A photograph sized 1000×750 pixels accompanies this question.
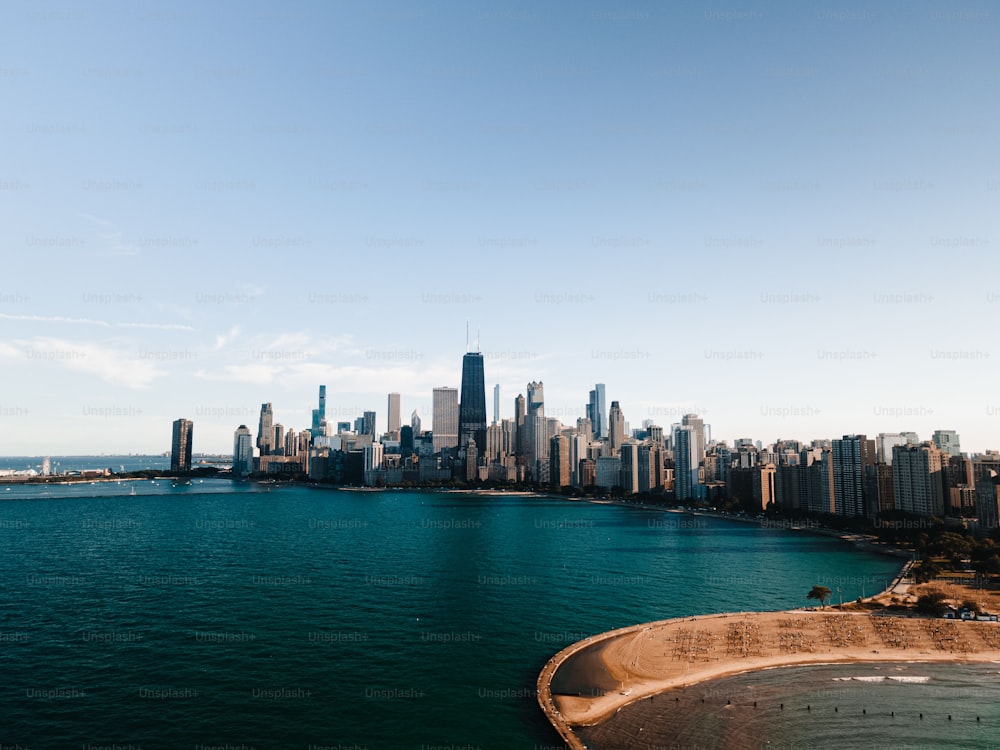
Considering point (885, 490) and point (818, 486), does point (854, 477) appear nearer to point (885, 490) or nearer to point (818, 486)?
point (885, 490)

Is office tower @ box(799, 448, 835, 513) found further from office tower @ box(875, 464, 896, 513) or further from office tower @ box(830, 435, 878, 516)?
office tower @ box(875, 464, 896, 513)

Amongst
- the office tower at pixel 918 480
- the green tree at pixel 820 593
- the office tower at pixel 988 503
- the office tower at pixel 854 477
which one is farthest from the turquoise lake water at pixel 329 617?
the office tower at pixel 854 477

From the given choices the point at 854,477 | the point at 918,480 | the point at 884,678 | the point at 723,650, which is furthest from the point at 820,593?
the point at 854,477

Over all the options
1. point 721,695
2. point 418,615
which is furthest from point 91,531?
point 721,695

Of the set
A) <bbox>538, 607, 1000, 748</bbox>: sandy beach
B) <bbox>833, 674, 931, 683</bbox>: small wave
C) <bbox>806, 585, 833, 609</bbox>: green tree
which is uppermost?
<bbox>806, 585, 833, 609</bbox>: green tree

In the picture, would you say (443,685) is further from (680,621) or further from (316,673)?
(680,621)

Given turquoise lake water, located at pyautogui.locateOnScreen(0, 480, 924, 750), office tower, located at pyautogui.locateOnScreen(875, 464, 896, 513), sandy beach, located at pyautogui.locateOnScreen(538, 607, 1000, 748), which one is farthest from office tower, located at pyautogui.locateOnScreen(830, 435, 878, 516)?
sandy beach, located at pyautogui.locateOnScreen(538, 607, 1000, 748)

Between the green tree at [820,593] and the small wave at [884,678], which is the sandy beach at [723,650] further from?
the small wave at [884,678]
